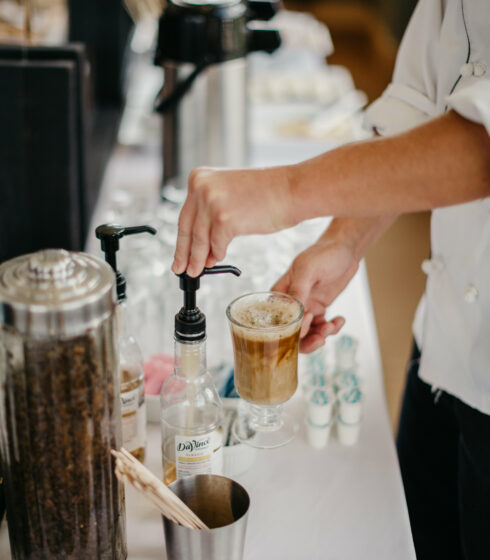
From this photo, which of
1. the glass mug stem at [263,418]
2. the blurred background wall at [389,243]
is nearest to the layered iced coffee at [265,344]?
the glass mug stem at [263,418]

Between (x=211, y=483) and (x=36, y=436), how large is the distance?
0.75 feet

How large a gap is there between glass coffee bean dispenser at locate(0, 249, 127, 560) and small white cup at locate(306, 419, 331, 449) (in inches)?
16.1

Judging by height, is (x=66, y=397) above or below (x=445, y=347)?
above

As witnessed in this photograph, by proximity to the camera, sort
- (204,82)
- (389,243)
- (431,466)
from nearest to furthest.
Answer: (431,466) < (204,82) < (389,243)

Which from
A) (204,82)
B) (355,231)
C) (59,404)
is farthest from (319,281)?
(204,82)

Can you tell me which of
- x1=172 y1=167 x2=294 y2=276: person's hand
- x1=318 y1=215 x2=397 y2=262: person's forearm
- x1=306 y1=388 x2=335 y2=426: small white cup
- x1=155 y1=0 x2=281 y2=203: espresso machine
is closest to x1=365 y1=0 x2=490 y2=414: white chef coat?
x1=318 y1=215 x2=397 y2=262: person's forearm

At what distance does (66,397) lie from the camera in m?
0.73

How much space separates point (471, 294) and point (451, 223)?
0.15 m

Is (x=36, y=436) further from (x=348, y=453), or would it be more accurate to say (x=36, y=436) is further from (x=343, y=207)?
(x=348, y=453)

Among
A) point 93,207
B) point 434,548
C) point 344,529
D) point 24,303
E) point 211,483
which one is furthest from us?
point 93,207

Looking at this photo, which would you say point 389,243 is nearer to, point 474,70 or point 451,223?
point 451,223

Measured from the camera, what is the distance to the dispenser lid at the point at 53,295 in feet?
2.24

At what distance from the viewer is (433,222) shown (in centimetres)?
128

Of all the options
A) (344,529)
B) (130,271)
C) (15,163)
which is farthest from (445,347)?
(15,163)
